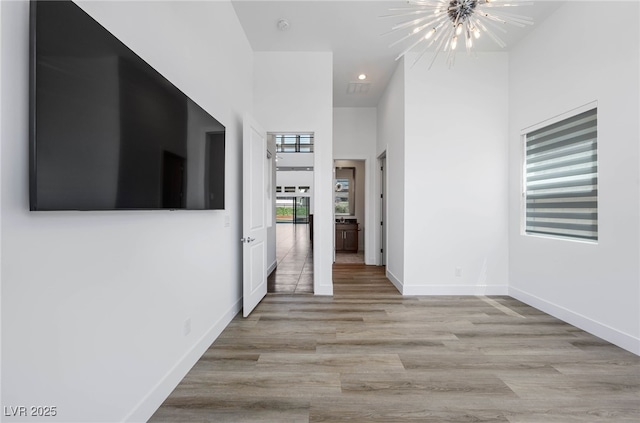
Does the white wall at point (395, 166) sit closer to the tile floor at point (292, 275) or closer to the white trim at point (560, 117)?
the tile floor at point (292, 275)

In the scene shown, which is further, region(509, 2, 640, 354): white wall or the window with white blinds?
the window with white blinds

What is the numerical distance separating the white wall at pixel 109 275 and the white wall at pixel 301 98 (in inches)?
52.0

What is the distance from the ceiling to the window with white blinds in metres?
1.36

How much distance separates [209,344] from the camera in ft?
8.15

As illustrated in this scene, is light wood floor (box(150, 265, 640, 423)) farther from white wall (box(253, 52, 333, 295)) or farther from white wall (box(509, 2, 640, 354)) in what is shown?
white wall (box(253, 52, 333, 295))

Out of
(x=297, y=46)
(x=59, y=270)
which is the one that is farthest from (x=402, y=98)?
(x=59, y=270)

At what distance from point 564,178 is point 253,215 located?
351 cm

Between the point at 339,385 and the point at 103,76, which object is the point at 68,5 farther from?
the point at 339,385

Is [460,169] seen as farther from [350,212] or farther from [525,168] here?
[350,212]

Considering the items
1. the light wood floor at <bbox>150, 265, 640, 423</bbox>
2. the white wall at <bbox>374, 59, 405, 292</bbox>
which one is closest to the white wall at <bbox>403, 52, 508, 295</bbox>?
the white wall at <bbox>374, 59, 405, 292</bbox>

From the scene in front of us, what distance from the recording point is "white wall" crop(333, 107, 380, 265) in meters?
6.06

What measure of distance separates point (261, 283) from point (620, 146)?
152 inches

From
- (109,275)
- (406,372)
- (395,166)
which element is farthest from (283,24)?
(406,372)

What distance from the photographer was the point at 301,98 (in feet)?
13.1
